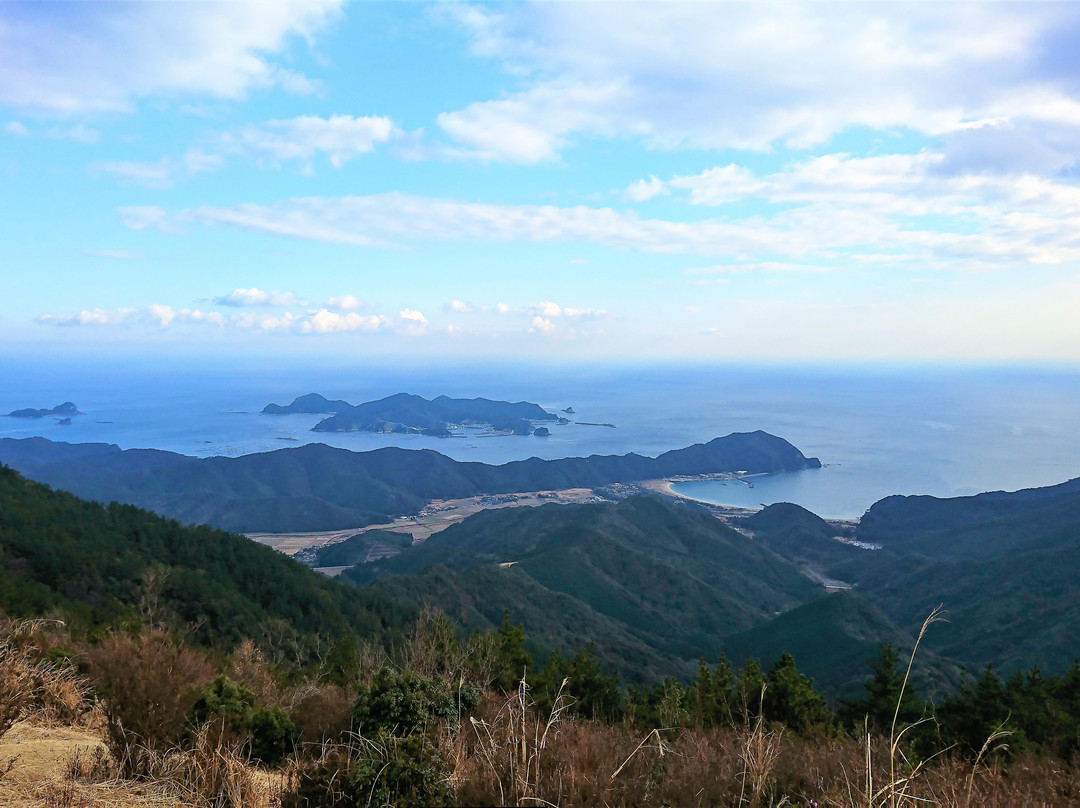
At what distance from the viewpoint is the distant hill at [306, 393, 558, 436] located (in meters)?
146

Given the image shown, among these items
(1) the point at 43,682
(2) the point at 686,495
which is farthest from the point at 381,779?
(2) the point at 686,495

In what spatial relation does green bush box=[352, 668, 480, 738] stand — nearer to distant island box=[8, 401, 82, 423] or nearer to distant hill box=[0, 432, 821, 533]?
distant hill box=[0, 432, 821, 533]

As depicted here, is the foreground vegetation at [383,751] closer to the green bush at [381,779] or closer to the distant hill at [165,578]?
the green bush at [381,779]

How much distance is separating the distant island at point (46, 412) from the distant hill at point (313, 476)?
48.5 metres

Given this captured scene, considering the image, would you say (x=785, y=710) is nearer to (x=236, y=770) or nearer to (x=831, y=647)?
(x=236, y=770)

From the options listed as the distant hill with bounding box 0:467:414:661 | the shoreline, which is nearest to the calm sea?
the shoreline

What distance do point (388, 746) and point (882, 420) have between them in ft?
554

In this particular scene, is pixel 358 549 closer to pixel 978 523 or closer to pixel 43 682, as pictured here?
pixel 43 682

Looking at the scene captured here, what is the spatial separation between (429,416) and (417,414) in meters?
3.11

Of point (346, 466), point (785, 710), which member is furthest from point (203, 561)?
point (346, 466)

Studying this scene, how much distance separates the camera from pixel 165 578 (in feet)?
77.6

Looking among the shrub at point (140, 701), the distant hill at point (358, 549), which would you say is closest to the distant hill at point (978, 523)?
the distant hill at point (358, 549)

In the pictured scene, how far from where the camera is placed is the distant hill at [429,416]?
145500 millimetres

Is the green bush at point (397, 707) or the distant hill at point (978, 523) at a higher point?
the green bush at point (397, 707)
